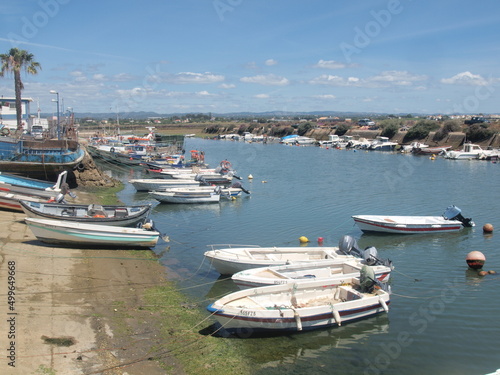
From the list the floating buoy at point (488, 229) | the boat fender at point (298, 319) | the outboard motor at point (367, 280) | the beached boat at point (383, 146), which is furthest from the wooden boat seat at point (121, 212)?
the beached boat at point (383, 146)

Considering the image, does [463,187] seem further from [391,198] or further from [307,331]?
[307,331]

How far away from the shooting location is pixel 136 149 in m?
72.4

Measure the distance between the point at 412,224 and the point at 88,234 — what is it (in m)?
19.0

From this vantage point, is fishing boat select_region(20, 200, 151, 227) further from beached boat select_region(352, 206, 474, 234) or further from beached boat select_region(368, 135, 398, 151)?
beached boat select_region(368, 135, 398, 151)

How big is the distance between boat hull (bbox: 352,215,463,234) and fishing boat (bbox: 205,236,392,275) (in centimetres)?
781

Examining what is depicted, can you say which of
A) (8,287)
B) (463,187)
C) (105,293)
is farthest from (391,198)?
(8,287)

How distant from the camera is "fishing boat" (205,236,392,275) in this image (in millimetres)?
18984

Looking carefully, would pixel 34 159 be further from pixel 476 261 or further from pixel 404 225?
pixel 476 261

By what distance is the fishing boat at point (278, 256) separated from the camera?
747 inches

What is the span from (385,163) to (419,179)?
2044cm

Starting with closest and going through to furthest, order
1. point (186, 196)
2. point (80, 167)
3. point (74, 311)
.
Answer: point (74, 311) < point (186, 196) < point (80, 167)

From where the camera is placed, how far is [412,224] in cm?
2797

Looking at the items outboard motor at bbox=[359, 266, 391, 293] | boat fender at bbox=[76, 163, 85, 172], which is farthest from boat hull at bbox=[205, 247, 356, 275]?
boat fender at bbox=[76, 163, 85, 172]

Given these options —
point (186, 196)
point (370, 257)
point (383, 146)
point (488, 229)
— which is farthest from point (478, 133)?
point (370, 257)
